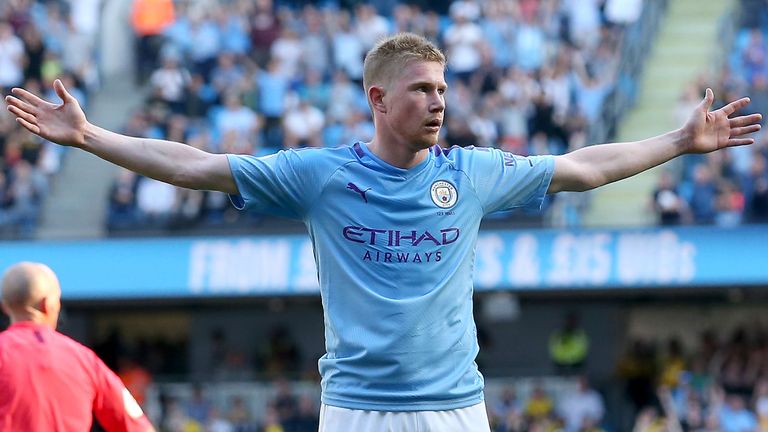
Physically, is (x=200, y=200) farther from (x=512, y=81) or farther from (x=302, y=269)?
(x=512, y=81)

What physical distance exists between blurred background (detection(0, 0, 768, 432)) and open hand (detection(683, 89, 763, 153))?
35.3ft

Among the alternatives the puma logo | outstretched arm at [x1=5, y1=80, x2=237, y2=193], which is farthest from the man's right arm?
the puma logo

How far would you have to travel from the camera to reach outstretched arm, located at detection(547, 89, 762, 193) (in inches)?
214

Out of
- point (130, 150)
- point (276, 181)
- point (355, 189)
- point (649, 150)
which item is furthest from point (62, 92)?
point (649, 150)

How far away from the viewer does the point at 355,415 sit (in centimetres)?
504

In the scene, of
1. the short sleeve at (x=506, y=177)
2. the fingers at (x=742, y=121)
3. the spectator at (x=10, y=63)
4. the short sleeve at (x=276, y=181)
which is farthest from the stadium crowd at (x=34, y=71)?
the fingers at (x=742, y=121)

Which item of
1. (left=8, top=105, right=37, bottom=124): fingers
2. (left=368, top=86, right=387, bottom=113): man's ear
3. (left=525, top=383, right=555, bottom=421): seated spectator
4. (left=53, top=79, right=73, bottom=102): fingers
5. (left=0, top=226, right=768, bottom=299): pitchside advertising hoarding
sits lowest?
(left=525, top=383, right=555, bottom=421): seated spectator

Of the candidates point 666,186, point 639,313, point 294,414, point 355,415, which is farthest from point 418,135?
point 639,313

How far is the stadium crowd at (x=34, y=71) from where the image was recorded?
60.3 feet

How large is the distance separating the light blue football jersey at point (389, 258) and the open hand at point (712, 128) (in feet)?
2.50

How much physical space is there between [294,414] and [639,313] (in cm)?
491

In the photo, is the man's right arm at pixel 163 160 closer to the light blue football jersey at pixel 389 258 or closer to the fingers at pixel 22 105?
the light blue football jersey at pixel 389 258

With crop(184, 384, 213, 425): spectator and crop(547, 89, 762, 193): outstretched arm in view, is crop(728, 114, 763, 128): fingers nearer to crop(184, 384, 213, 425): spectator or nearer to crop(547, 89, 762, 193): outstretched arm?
crop(547, 89, 762, 193): outstretched arm

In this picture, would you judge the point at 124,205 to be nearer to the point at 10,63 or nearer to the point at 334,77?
the point at 334,77
